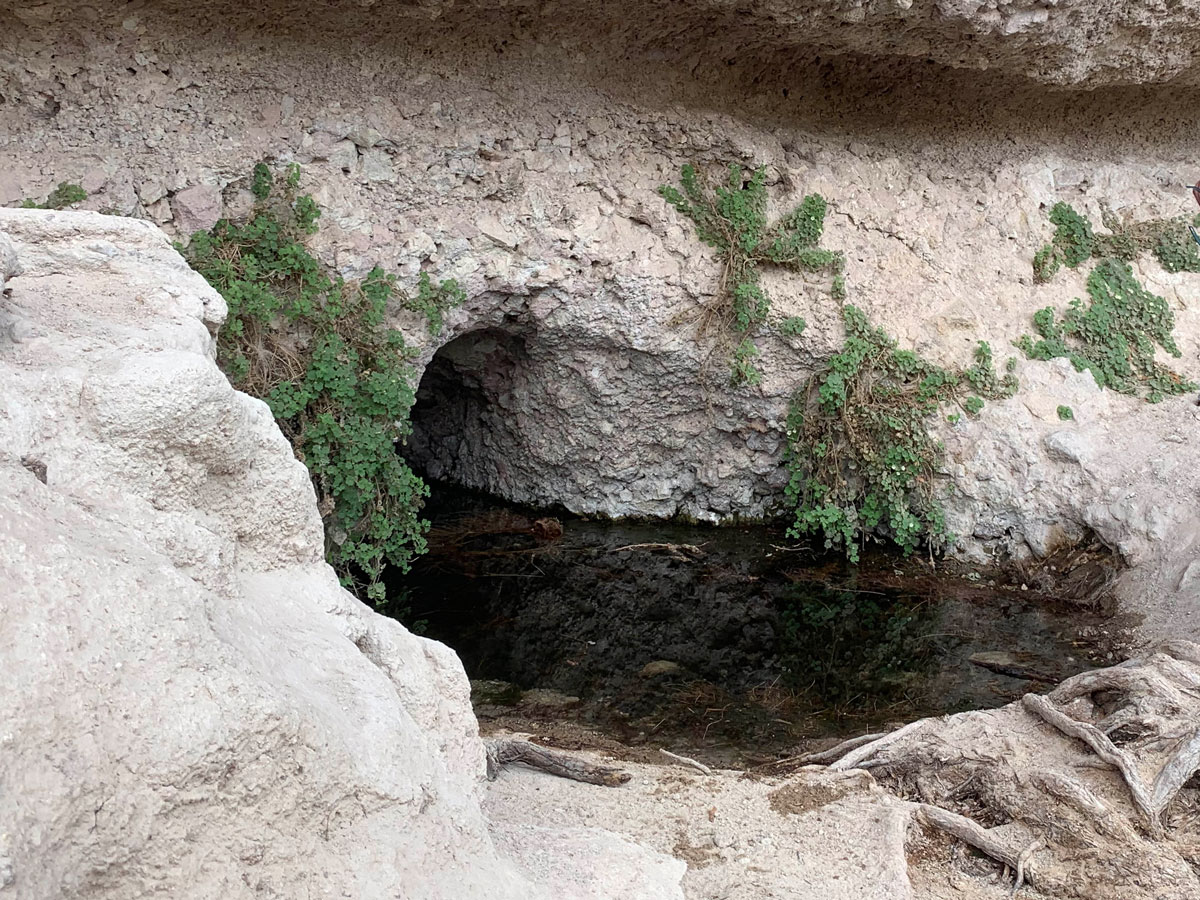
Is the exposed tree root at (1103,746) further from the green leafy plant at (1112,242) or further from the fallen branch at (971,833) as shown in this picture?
the green leafy plant at (1112,242)

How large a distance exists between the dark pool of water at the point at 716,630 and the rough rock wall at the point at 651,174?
59cm

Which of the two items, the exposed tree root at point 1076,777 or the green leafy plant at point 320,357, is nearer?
the exposed tree root at point 1076,777

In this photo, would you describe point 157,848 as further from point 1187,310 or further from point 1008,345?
point 1187,310

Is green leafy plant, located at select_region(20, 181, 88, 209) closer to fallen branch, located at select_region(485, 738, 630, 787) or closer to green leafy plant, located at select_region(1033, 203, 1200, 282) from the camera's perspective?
fallen branch, located at select_region(485, 738, 630, 787)

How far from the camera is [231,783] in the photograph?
175 centimetres

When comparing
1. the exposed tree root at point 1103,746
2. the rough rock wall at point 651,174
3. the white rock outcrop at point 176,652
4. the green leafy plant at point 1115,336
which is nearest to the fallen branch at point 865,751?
the exposed tree root at point 1103,746

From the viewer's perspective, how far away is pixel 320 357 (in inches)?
216

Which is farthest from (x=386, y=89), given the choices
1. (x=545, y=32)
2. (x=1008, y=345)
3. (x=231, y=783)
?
(x=231, y=783)

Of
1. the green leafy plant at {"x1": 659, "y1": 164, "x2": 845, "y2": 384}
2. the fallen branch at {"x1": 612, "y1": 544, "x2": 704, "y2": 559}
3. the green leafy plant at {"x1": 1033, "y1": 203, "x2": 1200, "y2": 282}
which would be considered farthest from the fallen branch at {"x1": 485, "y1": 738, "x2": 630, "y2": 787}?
the green leafy plant at {"x1": 1033, "y1": 203, "x2": 1200, "y2": 282}

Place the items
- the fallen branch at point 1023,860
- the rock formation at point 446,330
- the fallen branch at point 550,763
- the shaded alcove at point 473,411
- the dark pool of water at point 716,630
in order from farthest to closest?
the shaded alcove at point 473,411 < the dark pool of water at point 716,630 < the fallen branch at point 550,763 < the fallen branch at point 1023,860 < the rock formation at point 446,330

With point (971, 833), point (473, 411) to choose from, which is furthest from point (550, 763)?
point (473, 411)

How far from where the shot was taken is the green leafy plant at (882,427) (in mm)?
6797

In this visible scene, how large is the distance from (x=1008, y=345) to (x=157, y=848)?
6.69 m

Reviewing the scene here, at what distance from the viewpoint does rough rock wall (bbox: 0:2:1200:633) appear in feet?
17.8
